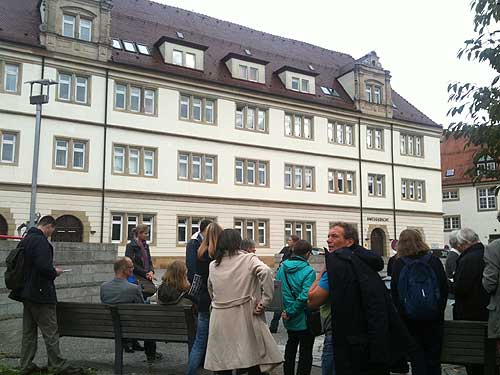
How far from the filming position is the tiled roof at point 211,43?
26.0 meters

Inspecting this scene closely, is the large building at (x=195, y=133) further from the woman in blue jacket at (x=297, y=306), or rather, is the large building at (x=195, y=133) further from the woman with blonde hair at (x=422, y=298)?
the woman with blonde hair at (x=422, y=298)

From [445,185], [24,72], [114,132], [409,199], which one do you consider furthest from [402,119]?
[24,72]

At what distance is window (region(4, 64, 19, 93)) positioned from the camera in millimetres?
23281

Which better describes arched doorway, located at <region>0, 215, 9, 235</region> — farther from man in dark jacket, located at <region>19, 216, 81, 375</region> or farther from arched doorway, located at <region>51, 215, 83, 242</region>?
man in dark jacket, located at <region>19, 216, 81, 375</region>

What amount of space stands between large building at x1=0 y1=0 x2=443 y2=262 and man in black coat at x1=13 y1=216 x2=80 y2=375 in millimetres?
17761

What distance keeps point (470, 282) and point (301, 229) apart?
26143 millimetres

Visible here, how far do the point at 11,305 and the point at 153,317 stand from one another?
5.07m

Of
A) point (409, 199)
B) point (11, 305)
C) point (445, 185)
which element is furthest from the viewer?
point (445, 185)

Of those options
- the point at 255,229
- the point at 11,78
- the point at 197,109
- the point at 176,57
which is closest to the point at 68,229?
the point at 11,78

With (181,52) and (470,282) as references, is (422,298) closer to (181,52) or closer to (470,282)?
(470,282)

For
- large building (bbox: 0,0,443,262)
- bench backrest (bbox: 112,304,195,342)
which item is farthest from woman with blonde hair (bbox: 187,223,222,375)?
large building (bbox: 0,0,443,262)

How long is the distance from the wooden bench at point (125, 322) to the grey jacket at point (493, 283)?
10.4 ft

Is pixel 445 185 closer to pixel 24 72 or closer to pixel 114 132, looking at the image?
pixel 114 132

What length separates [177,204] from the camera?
88.7ft
